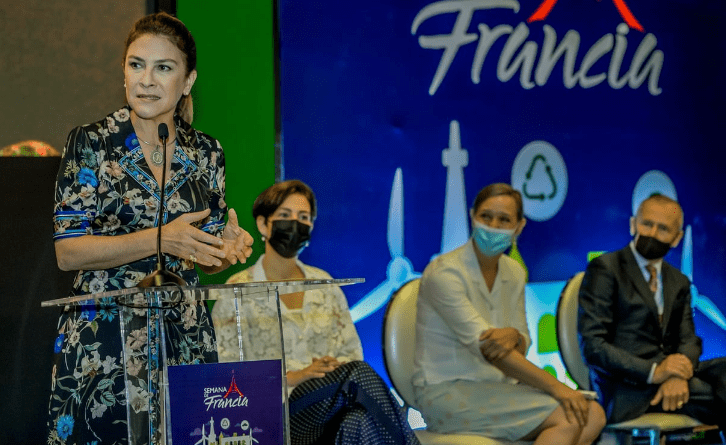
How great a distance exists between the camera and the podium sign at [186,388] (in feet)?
5.17

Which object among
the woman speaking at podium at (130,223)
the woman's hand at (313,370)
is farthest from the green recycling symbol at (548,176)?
the woman speaking at podium at (130,223)

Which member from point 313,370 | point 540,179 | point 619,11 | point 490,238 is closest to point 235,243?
point 313,370

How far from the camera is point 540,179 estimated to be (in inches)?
206

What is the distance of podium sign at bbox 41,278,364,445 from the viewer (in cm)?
158

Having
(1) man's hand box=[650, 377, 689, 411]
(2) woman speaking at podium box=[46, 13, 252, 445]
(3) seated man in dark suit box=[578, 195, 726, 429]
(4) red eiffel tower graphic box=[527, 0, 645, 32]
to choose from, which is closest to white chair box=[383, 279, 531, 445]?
(3) seated man in dark suit box=[578, 195, 726, 429]

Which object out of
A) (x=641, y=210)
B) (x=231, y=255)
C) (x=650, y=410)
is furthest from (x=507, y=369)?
(x=231, y=255)

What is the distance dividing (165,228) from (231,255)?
0.16 meters

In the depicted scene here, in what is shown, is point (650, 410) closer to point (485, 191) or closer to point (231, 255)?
point (485, 191)

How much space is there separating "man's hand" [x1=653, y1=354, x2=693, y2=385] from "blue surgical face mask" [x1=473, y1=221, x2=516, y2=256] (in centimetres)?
86

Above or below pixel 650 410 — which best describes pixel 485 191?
above

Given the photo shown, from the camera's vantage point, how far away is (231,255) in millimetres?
1871

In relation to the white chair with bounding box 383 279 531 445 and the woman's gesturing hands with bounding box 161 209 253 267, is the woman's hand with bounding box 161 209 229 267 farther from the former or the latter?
the white chair with bounding box 383 279 531 445

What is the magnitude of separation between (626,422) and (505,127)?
6.51 feet

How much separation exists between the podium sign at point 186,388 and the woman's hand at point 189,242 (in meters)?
0.13
